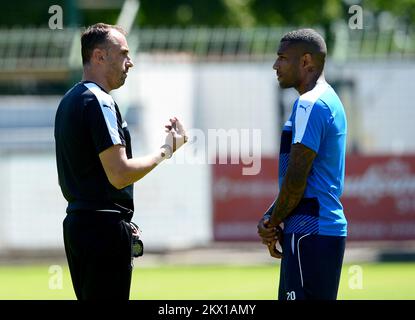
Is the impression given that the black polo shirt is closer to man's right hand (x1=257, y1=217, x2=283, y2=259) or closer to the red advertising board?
man's right hand (x1=257, y1=217, x2=283, y2=259)

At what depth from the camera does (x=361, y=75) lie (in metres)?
27.1

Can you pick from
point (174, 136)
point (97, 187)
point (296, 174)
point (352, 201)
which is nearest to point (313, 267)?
point (296, 174)

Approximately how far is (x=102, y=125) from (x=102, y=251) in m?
0.74

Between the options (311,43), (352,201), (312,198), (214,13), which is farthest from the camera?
(214,13)

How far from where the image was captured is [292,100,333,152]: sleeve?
6230 mm

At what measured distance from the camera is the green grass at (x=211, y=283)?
544 inches

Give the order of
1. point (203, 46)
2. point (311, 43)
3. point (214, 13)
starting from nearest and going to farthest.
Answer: point (311, 43)
point (203, 46)
point (214, 13)

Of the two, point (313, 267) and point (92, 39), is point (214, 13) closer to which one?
point (92, 39)

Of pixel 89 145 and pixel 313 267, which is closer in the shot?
pixel 89 145

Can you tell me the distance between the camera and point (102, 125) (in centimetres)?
611

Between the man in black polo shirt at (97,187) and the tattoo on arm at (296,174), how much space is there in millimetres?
783

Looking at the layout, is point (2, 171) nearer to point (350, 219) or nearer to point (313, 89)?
point (350, 219)

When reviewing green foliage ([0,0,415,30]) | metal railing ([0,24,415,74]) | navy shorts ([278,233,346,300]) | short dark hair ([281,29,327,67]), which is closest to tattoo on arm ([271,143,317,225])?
navy shorts ([278,233,346,300])
